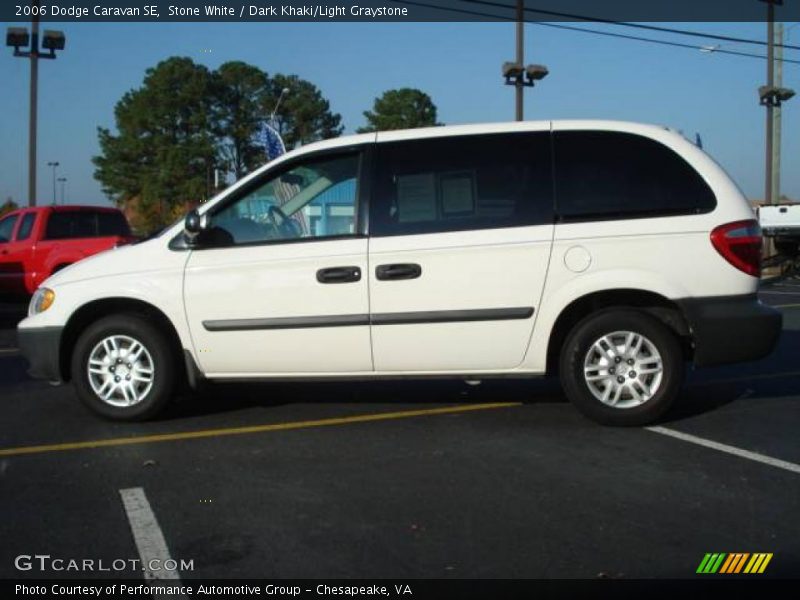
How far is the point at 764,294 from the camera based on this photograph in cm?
1769

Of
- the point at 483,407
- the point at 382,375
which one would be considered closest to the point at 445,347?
the point at 382,375

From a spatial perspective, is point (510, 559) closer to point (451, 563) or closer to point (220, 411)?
point (451, 563)

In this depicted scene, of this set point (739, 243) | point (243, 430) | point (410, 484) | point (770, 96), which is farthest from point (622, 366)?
point (770, 96)

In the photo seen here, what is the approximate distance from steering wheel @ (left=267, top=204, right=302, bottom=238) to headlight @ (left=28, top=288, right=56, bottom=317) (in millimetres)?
1621

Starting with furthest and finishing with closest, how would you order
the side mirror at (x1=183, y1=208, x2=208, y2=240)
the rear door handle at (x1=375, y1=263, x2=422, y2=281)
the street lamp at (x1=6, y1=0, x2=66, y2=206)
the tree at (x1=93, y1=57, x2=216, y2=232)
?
the tree at (x1=93, y1=57, x2=216, y2=232)
the street lamp at (x1=6, y1=0, x2=66, y2=206)
the side mirror at (x1=183, y1=208, x2=208, y2=240)
the rear door handle at (x1=375, y1=263, x2=422, y2=281)

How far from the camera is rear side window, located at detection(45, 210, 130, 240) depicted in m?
12.9

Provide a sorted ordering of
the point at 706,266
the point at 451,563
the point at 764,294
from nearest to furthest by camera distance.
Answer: the point at 451,563
the point at 706,266
the point at 764,294

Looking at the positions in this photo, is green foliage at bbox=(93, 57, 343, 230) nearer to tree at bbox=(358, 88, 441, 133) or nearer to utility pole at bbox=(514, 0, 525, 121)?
tree at bbox=(358, 88, 441, 133)

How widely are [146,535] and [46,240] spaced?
10288mm

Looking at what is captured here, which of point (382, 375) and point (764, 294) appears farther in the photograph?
point (764, 294)

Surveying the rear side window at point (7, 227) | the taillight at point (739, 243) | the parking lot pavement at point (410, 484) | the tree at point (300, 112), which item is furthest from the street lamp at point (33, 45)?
the tree at point (300, 112)

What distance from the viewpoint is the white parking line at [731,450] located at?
4633mm

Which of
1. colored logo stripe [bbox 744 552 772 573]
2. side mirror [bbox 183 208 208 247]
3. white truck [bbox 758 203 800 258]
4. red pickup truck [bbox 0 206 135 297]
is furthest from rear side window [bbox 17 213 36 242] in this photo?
white truck [bbox 758 203 800 258]

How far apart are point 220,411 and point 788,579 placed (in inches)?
162
